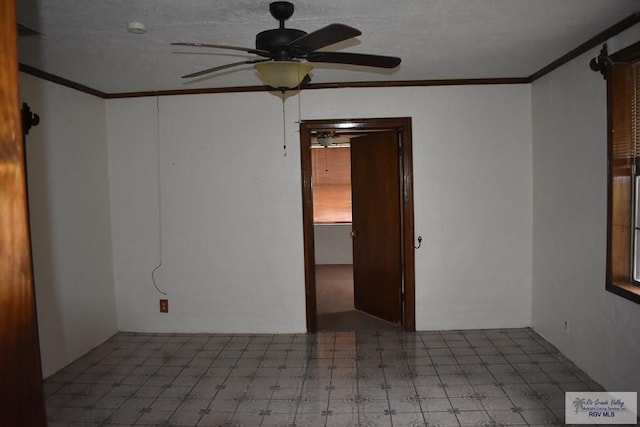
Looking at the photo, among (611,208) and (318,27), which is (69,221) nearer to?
(318,27)

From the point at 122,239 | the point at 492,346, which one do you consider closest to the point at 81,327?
the point at 122,239

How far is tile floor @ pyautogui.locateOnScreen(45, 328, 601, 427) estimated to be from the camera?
2775 millimetres

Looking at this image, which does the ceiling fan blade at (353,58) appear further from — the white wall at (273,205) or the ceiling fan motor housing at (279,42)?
the white wall at (273,205)

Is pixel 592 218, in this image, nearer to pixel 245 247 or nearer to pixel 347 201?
pixel 245 247

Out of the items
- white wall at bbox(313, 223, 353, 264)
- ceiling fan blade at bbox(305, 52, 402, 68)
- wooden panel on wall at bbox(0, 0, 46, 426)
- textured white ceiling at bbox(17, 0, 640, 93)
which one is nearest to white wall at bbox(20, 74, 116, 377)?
textured white ceiling at bbox(17, 0, 640, 93)

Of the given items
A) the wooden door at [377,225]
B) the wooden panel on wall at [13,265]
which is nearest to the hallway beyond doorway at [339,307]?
the wooden door at [377,225]

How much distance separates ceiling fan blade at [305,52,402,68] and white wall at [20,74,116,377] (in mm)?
2392

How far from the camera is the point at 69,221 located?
3775 millimetres

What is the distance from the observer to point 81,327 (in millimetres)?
3912

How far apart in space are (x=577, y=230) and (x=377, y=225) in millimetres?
1954

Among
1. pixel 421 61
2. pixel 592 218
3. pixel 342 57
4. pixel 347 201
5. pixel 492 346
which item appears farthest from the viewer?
pixel 347 201

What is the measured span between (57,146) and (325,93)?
2381mm

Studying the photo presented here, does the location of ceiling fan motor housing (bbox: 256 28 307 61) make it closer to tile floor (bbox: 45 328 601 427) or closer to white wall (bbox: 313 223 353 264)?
tile floor (bbox: 45 328 601 427)

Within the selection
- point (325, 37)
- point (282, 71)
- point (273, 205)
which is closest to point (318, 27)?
point (282, 71)
